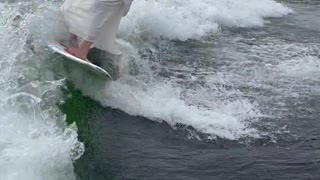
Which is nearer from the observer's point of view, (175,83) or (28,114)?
(28,114)

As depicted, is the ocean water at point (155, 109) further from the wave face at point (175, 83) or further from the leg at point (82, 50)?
the leg at point (82, 50)

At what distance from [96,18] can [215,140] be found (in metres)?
2.03

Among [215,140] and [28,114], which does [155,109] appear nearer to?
[215,140]

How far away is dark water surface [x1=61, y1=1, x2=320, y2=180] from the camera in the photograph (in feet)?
19.1

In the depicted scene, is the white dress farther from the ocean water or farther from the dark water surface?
the dark water surface

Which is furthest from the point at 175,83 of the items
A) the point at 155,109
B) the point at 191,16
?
the point at 191,16

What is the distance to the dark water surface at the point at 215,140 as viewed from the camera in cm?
581

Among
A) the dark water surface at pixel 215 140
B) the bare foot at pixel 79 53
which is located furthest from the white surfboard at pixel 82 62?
the dark water surface at pixel 215 140

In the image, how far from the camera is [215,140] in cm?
652

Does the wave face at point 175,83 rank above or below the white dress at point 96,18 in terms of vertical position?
below

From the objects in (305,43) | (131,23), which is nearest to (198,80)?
(131,23)

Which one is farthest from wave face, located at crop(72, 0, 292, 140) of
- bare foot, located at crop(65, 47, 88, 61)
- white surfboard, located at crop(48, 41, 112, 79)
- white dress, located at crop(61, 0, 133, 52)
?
white dress, located at crop(61, 0, 133, 52)

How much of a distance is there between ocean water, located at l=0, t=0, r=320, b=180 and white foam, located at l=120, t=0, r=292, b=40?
13 cm

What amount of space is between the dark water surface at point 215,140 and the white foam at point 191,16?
1.17 metres
